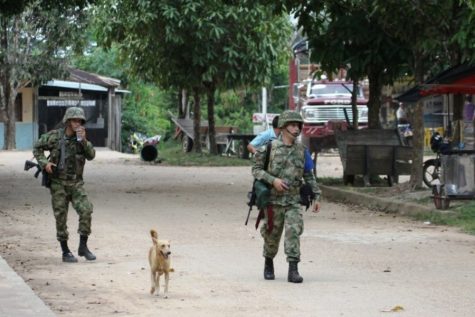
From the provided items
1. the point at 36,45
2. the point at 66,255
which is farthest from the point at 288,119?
the point at 36,45

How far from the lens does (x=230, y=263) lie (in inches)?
464

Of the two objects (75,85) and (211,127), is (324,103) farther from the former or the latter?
(75,85)

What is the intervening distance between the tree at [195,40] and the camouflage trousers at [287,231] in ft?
63.9

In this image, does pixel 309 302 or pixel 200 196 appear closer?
pixel 309 302

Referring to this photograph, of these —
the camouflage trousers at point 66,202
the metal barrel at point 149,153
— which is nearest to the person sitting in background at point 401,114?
the metal barrel at point 149,153

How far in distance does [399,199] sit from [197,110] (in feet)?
62.1

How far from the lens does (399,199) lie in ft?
60.4

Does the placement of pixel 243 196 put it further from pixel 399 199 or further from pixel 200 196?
pixel 399 199

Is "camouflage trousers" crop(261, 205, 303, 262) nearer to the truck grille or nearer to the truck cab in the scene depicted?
the truck cab

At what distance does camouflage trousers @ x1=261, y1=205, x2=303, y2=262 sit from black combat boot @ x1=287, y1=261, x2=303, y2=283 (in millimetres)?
59

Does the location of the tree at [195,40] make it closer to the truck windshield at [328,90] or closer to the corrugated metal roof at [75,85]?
the truck windshield at [328,90]

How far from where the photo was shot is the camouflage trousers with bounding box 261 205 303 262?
33.3ft

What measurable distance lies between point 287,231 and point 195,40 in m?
21.9

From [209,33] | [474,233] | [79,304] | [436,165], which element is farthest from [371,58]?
[79,304]
